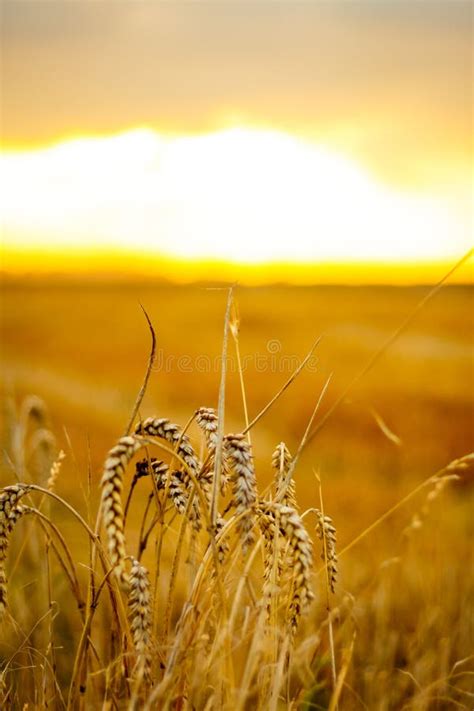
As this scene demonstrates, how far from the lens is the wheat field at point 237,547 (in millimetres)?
1137

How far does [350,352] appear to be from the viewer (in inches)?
452

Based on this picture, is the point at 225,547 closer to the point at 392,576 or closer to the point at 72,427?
the point at 392,576

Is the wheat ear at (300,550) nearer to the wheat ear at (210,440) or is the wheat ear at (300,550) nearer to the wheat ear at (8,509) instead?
the wheat ear at (210,440)

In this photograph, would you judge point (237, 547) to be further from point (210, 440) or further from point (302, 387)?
point (302, 387)

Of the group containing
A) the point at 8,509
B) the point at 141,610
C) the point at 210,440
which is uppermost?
the point at 210,440

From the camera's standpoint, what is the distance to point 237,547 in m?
1.24

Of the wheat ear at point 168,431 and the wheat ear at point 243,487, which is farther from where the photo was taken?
the wheat ear at point 168,431

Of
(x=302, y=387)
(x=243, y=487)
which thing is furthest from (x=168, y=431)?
(x=302, y=387)

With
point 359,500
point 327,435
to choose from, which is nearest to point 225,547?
point 359,500

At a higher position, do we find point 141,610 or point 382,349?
point 382,349

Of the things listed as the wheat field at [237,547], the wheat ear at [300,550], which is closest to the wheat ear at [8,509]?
the wheat field at [237,547]

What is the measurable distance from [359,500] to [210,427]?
5.11 m

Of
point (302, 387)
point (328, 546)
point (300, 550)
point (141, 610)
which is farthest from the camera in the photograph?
point (302, 387)

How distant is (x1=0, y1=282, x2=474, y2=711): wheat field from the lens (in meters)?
1.14
